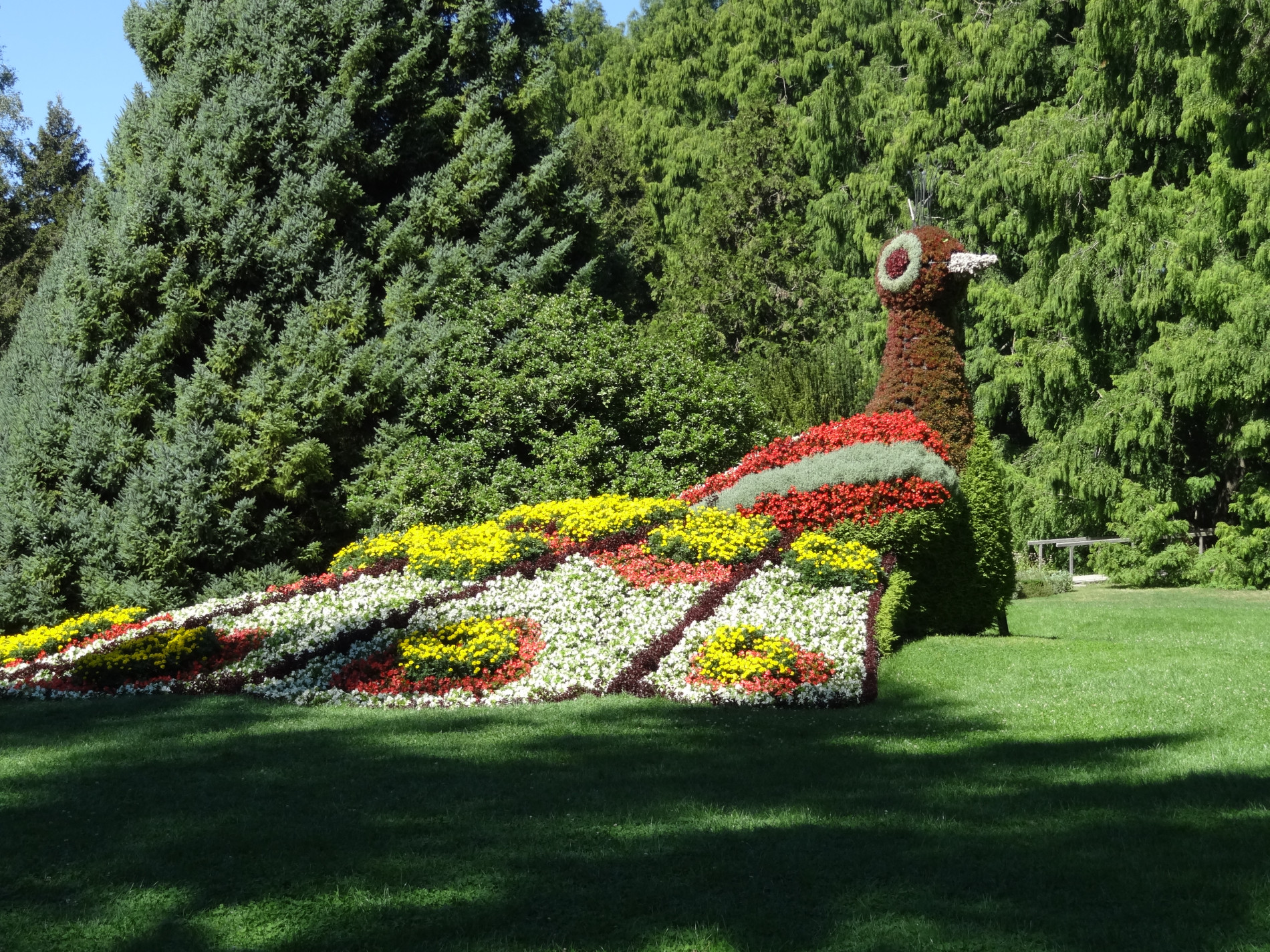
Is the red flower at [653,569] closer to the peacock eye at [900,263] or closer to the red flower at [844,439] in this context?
the red flower at [844,439]

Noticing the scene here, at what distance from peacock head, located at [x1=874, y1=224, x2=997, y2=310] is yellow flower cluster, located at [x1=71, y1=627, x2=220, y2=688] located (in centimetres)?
710

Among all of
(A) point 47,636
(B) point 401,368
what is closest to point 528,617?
(A) point 47,636

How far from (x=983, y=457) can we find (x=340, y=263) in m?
9.69

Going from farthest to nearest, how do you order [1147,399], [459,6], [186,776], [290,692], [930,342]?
[1147,399] → [459,6] → [930,342] → [290,692] → [186,776]

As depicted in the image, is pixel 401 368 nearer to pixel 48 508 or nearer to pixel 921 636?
pixel 48 508

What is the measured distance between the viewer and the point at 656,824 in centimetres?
498

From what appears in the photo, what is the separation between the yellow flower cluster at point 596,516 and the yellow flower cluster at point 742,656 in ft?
10.3

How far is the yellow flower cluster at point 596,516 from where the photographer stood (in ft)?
38.4

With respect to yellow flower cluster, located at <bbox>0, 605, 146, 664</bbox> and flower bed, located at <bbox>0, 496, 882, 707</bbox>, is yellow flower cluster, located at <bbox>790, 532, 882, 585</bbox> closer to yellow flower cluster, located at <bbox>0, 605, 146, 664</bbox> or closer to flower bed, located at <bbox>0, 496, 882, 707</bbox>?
flower bed, located at <bbox>0, 496, 882, 707</bbox>

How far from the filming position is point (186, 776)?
6062 millimetres

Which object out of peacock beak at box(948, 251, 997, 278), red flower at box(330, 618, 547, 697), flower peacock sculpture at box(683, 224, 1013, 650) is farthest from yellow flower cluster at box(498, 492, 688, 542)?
peacock beak at box(948, 251, 997, 278)

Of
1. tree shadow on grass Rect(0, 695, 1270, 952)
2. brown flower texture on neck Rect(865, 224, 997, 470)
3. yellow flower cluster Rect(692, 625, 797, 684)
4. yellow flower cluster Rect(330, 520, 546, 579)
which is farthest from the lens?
brown flower texture on neck Rect(865, 224, 997, 470)

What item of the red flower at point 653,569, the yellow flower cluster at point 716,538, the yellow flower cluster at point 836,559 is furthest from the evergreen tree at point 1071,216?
the red flower at point 653,569

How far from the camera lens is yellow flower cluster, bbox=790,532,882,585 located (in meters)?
9.60
